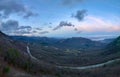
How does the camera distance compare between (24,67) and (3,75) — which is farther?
(24,67)

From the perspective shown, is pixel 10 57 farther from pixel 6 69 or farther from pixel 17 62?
pixel 6 69

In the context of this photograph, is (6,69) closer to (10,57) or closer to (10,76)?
(10,76)

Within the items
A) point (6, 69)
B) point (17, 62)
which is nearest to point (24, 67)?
point (17, 62)

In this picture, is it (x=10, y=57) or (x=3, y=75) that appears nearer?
(x=3, y=75)

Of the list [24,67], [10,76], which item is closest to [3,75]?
[10,76]

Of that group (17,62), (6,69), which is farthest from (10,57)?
(6,69)

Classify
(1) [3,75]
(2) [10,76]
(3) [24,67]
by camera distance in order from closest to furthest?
(1) [3,75] < (2) [10,76] < (3) [24,67]

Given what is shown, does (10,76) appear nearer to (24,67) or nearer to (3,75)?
(3,75)

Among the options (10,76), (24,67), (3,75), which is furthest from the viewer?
(24,67)
